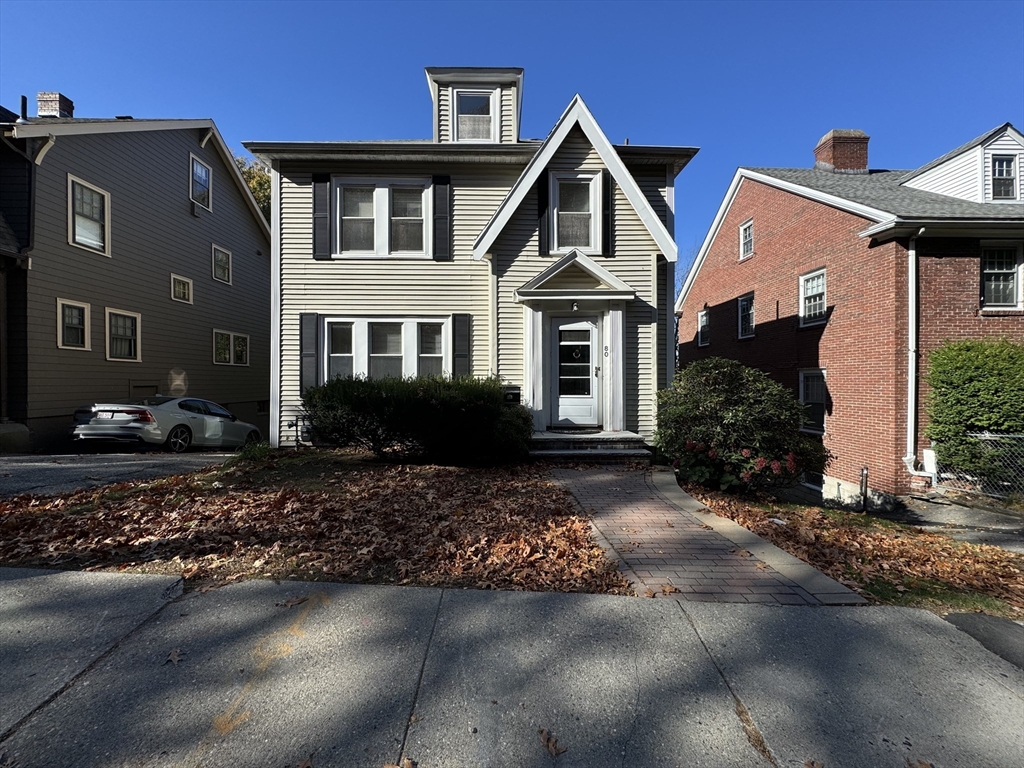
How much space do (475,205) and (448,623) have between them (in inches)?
354

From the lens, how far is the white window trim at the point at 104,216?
1199 centimetres

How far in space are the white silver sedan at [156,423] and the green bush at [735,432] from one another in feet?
33.5

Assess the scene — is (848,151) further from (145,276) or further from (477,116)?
(145,276)

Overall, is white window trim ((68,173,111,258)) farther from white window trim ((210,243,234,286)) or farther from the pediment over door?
the pediment over door

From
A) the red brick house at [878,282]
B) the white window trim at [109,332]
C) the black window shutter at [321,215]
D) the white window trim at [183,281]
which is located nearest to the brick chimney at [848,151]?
the red brick house at [878,282]

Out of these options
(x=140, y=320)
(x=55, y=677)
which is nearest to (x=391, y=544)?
(x=55, y=677)

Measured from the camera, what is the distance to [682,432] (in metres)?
7.42

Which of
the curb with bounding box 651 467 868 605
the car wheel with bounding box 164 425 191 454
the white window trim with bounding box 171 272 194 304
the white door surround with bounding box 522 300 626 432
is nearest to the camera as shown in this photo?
the curb with bounding box 651 467 868 605

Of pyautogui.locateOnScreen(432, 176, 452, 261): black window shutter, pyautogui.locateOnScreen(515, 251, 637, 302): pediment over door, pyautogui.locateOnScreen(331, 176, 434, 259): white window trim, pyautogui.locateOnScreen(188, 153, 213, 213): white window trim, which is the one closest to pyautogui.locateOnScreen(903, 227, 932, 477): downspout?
pyautogui.locateOnScreen(515, 251, 637, 302): pediment over door

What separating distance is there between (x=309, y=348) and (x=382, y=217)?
3092 mm

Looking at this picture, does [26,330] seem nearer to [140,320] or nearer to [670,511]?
[140,320]

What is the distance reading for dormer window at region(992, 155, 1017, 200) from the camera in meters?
12.2

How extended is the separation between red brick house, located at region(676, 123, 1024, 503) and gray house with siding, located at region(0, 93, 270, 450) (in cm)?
1807

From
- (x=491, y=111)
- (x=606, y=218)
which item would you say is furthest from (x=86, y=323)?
(x=606, y=218)
